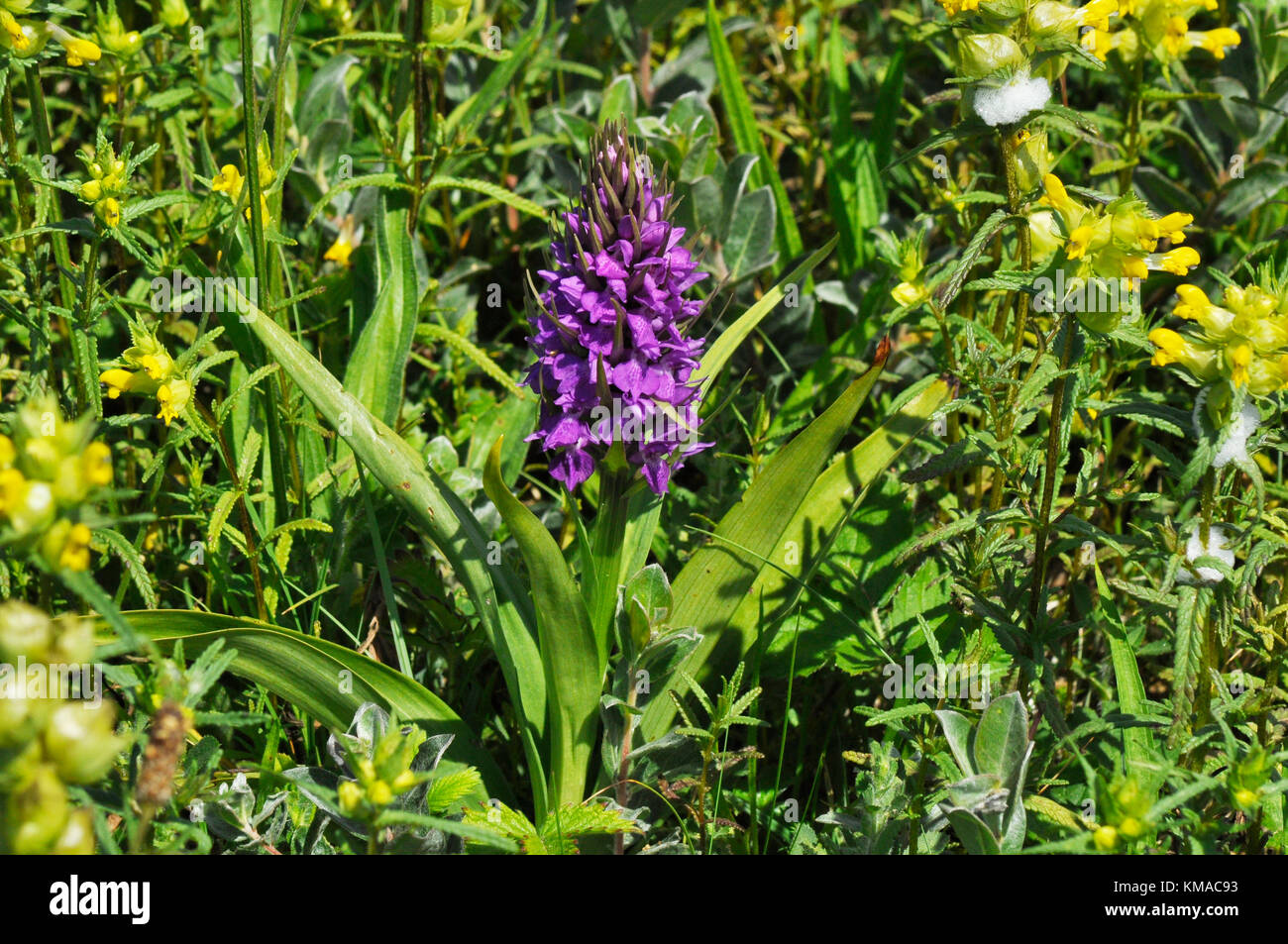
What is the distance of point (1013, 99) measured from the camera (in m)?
2.24

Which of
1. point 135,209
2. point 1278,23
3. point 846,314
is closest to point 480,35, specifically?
point 846,314

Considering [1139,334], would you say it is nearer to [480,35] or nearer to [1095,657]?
[1095,657]

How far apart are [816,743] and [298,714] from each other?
131cm

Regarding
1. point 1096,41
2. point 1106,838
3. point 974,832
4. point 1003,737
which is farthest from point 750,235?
point 1106,838

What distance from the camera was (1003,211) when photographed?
2.36 meters

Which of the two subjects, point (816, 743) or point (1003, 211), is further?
point (816, 743)

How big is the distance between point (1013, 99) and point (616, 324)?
0.96 metres

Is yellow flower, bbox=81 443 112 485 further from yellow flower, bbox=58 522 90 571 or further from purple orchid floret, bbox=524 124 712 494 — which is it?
purple orchid floret, bbox=524 124 712 494

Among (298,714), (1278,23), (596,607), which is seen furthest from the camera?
(1278,23)

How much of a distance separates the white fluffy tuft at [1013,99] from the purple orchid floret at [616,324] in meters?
0.70

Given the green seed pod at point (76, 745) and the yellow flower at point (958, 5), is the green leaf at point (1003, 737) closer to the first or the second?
the yellow flower at point (958, 5)

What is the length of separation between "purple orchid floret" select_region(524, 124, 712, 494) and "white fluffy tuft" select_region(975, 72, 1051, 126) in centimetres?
70

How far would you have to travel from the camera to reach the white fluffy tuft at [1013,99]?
2.23 metres

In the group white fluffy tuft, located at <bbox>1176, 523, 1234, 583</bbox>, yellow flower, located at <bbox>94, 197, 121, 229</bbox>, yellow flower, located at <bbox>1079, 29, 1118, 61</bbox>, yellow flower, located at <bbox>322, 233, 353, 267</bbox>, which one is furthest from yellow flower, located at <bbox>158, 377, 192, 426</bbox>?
yellow flower, located at <bbox>1079, 29, 1118, 61</bbox>
